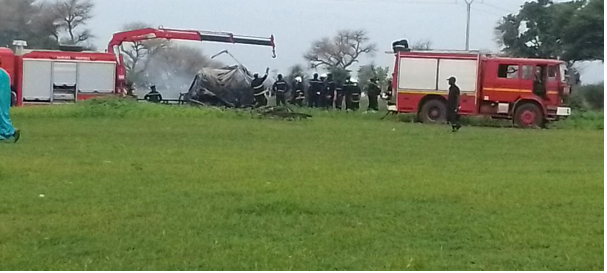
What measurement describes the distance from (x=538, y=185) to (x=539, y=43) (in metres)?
28.3

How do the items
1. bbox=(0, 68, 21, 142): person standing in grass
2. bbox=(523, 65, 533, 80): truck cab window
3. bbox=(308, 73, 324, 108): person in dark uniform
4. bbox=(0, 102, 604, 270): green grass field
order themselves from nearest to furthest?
bbox=(0, 102, 604, 270): green grass field
bbox=(0, 68, 21, 142): person standing in grass
bbox=(523, 65, 533, 80): truck cab window
bbox=(308, 73, 324, 108): person in dark uniform

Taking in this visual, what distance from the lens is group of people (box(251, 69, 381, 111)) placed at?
30.2 m

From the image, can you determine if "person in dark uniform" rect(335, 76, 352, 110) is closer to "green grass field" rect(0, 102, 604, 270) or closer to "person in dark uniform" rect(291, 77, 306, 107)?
"person in dark uniform" rect(291, 77, 306, 107)

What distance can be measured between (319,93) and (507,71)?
781 cm

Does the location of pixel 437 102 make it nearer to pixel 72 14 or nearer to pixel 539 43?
pixel 539 43

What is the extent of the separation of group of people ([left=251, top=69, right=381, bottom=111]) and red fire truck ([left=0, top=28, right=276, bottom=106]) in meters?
4.47

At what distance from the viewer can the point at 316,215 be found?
7.69 metres

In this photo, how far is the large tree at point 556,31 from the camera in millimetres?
33188

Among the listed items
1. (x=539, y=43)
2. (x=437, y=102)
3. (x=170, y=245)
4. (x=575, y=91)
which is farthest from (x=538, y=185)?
(x=539, y=43)

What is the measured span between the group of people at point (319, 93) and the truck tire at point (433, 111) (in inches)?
164

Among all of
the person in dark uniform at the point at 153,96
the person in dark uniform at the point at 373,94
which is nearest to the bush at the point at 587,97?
the person in dark uniform at the point at 373,94

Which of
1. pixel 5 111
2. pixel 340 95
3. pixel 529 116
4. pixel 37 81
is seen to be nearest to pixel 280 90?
pixel 340 95

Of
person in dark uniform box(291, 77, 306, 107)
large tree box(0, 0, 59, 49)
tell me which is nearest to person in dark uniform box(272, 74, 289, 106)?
person in dark uniform box(291, 77, 306, 107)

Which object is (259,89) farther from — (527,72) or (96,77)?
(527,72)
